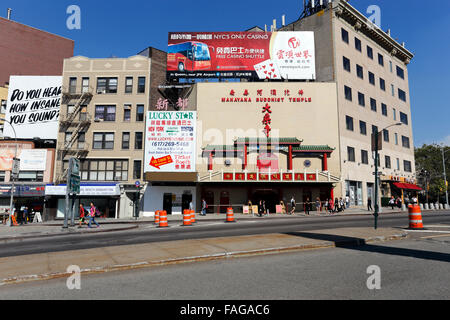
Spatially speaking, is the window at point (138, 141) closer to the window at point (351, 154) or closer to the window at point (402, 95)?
the window at point (351, 154)

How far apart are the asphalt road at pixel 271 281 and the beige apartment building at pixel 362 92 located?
98.3 feet

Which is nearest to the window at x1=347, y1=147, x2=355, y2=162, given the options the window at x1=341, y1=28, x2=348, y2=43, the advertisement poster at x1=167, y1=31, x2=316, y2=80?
the advertisement poster at x1=167, y1=31, x2=316, y2=80

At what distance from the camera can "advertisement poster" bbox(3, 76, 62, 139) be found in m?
36.8

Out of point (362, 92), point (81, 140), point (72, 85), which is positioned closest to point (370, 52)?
point (362, 92)

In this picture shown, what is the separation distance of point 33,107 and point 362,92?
1662 inches

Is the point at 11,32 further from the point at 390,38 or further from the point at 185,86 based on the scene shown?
the point at 390,38

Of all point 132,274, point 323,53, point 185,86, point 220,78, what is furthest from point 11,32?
point 132,274

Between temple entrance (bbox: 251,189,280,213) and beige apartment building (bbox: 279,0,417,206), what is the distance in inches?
323

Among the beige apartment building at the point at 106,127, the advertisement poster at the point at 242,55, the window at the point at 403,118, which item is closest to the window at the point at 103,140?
the beige apartment building at the point at 106,127

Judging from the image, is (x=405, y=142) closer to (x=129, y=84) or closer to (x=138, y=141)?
(x=138, y=141)

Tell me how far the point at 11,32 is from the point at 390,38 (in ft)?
191

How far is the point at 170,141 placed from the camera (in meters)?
34.8

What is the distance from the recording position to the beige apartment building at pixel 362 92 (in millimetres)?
37844
